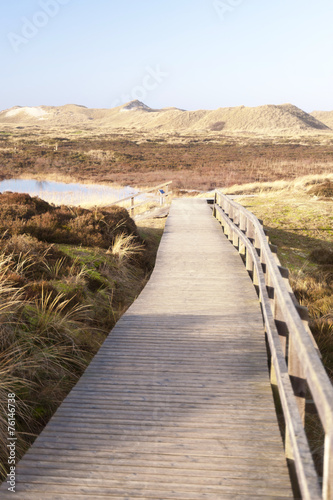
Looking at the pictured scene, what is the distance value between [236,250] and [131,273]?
8.19 feet

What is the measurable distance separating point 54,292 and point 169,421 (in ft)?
11.1

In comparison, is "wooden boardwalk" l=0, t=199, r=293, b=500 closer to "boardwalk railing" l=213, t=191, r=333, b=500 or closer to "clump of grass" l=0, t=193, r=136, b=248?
"boardwalk railing" l=213, t=191, r=333, b=500

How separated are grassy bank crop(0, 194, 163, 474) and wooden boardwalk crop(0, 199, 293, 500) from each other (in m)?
0.33

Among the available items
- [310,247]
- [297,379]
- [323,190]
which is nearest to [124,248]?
[310,247]

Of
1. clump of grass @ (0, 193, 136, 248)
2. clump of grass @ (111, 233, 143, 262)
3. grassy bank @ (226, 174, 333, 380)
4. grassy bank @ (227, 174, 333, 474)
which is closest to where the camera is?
grassy bank @ (227, 174, 333, 474)

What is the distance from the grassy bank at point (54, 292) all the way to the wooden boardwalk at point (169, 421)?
33 cm

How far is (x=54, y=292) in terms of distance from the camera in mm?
6508

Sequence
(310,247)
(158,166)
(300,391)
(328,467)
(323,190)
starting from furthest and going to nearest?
1. (158,166)
2. (323,190)
3. (310,247)
4. (300,391)
5. (328,467)

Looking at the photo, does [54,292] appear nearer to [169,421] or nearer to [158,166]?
[169,421]

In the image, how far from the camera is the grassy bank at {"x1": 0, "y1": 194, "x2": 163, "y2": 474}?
4250 mm

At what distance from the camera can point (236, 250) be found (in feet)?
34.6

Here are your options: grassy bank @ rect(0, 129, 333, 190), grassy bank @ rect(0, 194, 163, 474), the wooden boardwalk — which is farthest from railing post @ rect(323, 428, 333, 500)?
grassy bank @ rect(0, 129, 333, 190)

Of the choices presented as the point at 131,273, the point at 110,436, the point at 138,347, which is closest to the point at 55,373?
the point at 138,347

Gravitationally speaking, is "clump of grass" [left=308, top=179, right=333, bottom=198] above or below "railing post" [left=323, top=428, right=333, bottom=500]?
below
